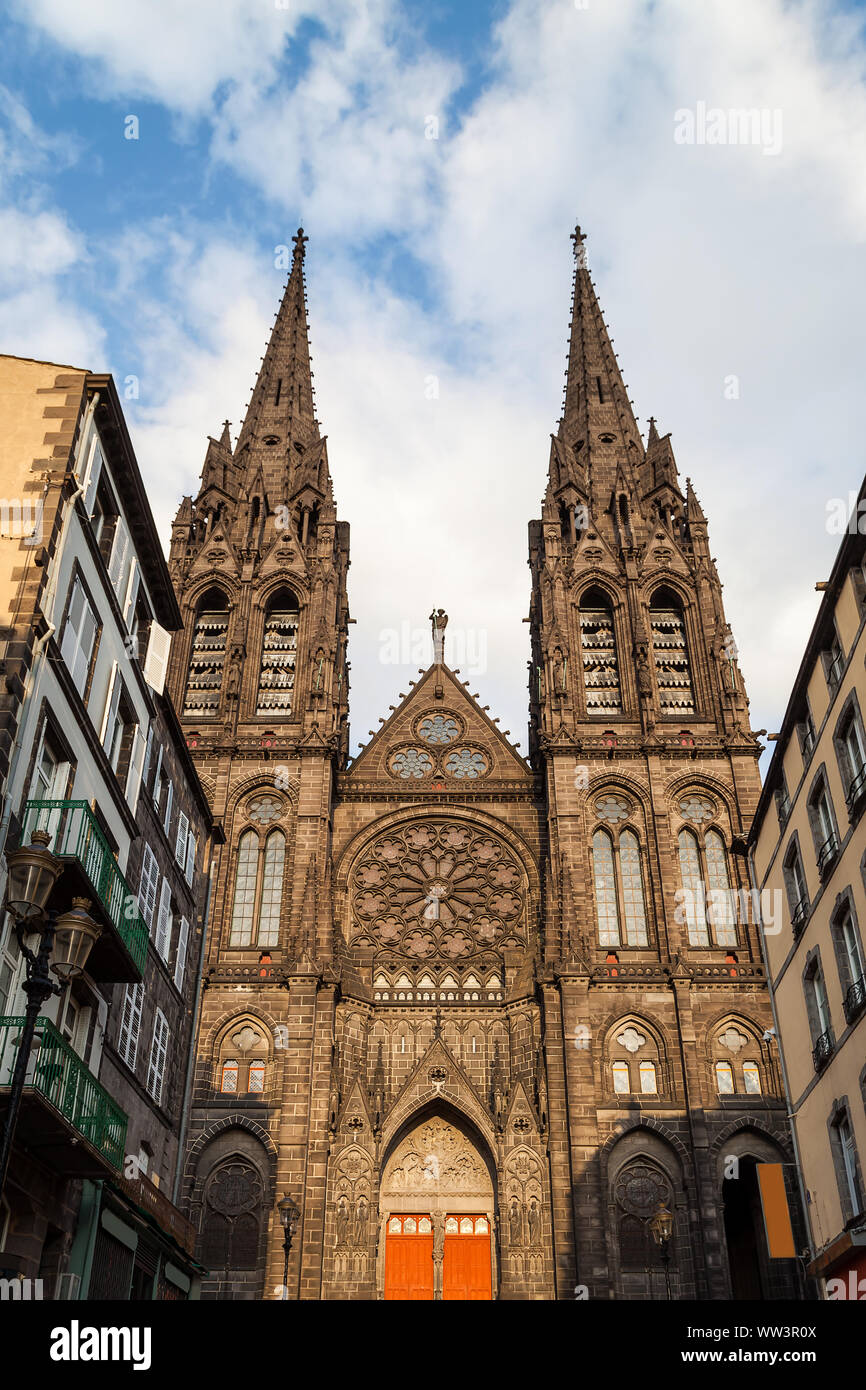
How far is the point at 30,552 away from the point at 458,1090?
2209 centimetres

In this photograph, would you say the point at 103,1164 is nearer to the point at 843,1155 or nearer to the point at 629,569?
the point at 843,1155

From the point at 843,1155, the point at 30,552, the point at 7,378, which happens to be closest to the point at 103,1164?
the point at 30,552

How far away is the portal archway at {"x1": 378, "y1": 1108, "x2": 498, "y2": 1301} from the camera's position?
32500mm

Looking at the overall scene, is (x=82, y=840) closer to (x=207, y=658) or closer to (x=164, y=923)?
(x=164, y=923)

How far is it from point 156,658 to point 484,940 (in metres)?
17.0

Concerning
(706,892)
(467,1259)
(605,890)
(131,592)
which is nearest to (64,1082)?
(131,592)

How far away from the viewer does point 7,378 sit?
19.2m

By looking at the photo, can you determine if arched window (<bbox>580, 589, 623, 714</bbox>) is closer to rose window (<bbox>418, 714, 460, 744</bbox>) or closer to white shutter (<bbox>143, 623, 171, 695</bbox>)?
rose window (<bbox>418, 714, 460, 744</bbox>)

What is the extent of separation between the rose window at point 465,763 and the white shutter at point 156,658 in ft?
57.9

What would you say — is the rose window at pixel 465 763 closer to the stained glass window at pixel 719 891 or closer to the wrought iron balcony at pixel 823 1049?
the stained glass window at pixel 719 891

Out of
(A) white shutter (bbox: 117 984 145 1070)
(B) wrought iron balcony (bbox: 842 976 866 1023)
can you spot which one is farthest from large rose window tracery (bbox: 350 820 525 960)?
(B) wrought iron balcony (bbox: 842 976 866 1023)

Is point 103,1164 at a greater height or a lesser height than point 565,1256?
lesser

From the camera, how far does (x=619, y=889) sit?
3725 centimetres

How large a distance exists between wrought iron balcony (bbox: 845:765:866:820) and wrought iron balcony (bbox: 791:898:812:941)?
386 cm
